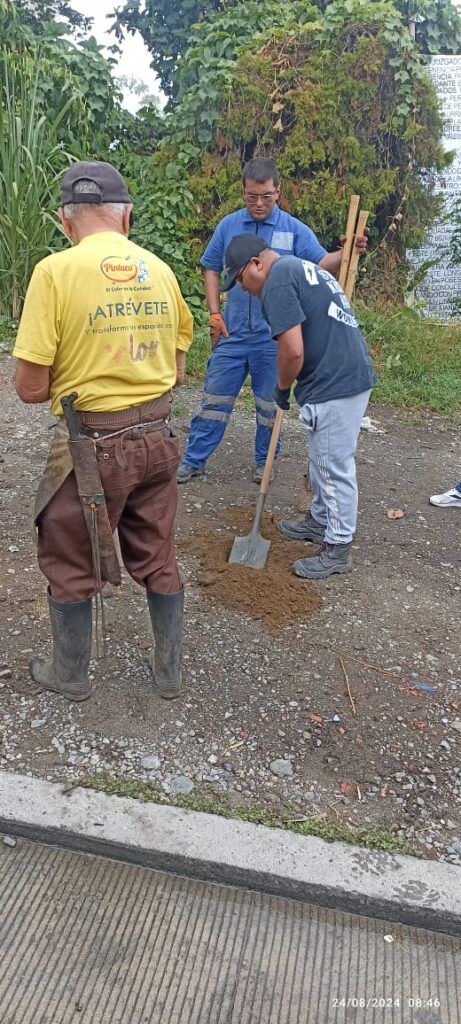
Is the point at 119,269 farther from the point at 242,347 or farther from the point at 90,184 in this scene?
the point at 242,347

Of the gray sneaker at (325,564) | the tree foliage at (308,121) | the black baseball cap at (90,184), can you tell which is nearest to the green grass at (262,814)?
the gray sneaker at (325,564)

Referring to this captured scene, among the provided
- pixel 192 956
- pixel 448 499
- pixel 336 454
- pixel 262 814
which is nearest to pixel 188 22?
pixel 448 499

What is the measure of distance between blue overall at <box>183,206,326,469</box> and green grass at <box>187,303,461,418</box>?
222 centimetres

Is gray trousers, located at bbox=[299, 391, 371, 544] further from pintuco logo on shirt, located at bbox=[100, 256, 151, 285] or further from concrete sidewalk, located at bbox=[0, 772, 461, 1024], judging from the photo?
concrete sidewalk, located at bbox=[0, 772, 461, 1024]

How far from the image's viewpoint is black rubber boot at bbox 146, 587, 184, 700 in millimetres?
2656

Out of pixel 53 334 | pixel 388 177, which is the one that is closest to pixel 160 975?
pixel 53 334

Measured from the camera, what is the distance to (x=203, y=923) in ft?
6.60

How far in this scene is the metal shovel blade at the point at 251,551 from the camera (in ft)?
12.2

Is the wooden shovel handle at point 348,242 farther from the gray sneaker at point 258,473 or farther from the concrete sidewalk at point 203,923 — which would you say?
the concrete sidewalk at point 203,923

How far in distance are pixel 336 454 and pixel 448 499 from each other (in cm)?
153

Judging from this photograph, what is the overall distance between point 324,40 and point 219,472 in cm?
598

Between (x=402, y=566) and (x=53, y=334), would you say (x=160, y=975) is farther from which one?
(x=402, y=566)

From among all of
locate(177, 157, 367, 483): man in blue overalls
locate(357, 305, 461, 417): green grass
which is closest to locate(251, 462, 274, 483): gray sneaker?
locate(177, 157, 367, 483): man in blue overalls

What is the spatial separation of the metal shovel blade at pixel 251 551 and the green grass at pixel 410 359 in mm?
3309
